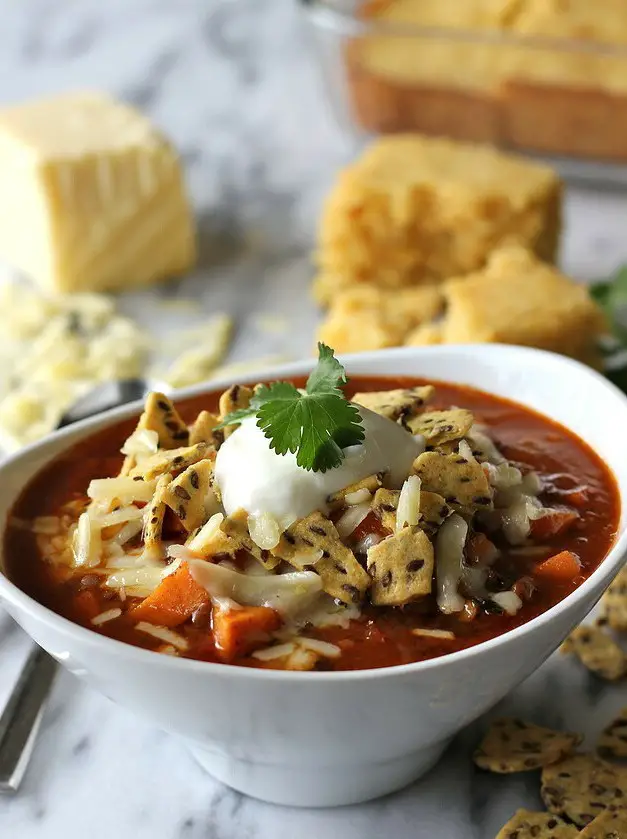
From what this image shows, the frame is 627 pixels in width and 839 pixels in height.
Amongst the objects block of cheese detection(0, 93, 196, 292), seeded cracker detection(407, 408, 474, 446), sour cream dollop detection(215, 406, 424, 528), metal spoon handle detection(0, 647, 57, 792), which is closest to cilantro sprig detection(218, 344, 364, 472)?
sour cream dollop detection(215, 406, 424, 528)

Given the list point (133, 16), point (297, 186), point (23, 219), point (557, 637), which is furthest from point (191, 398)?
point (133, 16)

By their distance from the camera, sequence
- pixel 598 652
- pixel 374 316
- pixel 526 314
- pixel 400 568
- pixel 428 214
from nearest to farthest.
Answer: pixel 400 568 → pixel 598 652 → pixel 526 314 → pixel 374 316 → pixel 428 214

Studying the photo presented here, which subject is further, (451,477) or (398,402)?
(398,402)

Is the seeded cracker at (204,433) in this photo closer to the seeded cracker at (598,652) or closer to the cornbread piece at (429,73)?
the seeded cracker at (598,652)

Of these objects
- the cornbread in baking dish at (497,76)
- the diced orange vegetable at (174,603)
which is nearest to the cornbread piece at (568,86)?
the cornbread in baking dish at (497,76)

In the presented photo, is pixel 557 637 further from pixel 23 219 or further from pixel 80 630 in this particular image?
pixel 23 219

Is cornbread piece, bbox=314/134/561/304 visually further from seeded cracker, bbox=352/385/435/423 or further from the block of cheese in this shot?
seeded cracker, bbox=352/385/435/423

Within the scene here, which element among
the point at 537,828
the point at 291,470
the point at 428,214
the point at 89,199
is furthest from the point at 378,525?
the point at 89,199

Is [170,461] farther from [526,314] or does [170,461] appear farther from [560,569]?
[526,314]
